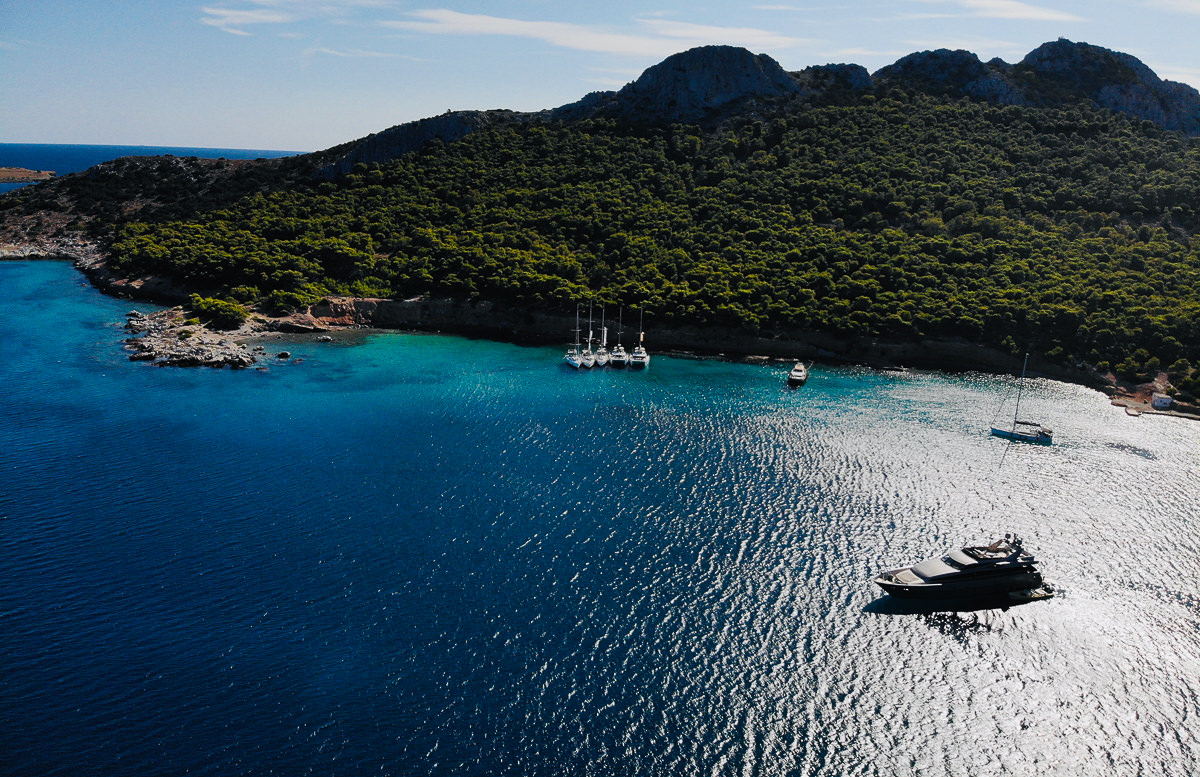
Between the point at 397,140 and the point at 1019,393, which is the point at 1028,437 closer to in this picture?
the point at 1019,393

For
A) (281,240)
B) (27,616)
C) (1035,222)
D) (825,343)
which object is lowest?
(27,616)

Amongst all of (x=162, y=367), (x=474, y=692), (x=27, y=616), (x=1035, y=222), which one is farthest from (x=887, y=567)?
(x=1035, y=222)

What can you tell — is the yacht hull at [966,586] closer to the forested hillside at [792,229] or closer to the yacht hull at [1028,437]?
the yacht hull at [1028,437]

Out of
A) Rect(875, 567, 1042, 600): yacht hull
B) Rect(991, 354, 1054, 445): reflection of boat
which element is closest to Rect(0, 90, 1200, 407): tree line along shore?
Rect(991, 354, 1054, 445): reflection of boat

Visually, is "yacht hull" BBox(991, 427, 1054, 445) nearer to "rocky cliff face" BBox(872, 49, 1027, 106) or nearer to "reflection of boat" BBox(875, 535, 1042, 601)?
"reflection of boat" BBox(875, 535, 1042, 601)

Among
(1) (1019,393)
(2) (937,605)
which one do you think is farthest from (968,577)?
(1) (1019,393)

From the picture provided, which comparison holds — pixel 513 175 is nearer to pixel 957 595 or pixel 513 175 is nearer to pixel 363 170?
pixel 363 170

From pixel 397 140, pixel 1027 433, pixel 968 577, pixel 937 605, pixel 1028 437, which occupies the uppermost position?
pixel 397 140
